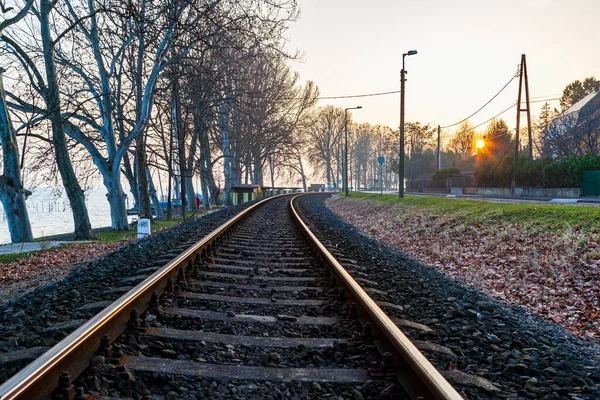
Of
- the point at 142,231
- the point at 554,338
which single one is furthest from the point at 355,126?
the point at 554,338

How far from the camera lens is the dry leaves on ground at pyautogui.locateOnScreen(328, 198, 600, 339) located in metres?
5.88

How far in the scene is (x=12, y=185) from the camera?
13.5 m

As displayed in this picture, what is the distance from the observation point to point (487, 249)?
942 centimetres

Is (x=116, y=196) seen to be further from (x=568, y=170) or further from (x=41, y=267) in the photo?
(x=568, y=170)

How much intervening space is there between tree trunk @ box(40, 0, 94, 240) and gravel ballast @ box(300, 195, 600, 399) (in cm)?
1154

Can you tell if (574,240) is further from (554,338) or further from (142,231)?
(142,231)

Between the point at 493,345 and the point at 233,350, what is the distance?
2090 millimetres

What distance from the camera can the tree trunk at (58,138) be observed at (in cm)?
1358

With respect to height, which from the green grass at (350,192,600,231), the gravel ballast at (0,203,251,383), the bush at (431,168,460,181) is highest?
the bush at (431,168,460,181)

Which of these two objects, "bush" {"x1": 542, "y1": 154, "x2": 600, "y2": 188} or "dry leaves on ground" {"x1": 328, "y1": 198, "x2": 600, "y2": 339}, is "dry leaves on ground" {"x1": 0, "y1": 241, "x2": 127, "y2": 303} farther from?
"bush" {"x1": 542, "y1": 154, "x2": 600, "y2": 188}

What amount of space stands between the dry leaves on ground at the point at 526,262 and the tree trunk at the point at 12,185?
11.0 m

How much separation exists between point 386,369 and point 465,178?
39.2 metres

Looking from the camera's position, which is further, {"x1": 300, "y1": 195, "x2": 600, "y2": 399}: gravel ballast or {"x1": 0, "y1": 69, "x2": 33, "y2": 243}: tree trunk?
{"x1": 0, "y1": 69, "x2": 33, "y2": 243}: tree trunk

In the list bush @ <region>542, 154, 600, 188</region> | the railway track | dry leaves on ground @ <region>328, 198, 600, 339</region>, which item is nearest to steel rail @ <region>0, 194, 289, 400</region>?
the railway track
